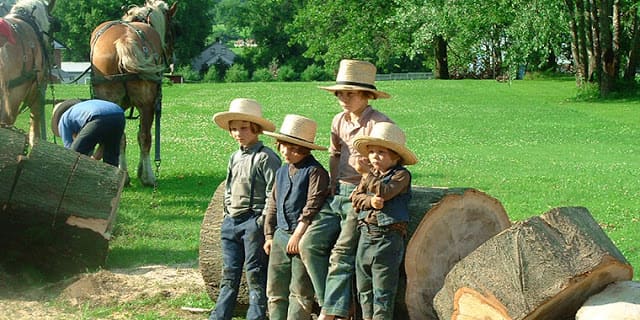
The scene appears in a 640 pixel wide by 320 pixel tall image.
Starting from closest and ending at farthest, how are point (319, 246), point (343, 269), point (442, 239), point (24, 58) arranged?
1. point (343, 269)
2. point (319, 246)
3. point (442, 239)
4. point (24, 58)

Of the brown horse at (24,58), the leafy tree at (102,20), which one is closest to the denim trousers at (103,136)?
the brown horse at (24,58)

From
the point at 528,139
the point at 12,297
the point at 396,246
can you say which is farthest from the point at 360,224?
the point at 528,139

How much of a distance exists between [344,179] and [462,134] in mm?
17880

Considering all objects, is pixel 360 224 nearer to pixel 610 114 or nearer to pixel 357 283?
pixel 357 283

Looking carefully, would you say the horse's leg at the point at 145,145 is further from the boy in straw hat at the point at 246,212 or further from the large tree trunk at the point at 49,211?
the boy in straw hat at the point at 246,212

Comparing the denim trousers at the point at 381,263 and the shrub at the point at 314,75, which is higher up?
the denim trousers at the point at 381,263

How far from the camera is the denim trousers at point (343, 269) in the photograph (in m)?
6.31

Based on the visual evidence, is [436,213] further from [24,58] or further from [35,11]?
[35,11]

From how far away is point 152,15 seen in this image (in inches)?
551

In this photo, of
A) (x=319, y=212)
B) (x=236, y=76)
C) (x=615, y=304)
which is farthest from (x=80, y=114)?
(x=236, y=76)

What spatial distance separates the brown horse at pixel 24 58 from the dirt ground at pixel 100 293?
130 inches

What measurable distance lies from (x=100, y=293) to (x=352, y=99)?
9.21ft

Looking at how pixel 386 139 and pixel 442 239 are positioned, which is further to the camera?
pixel 442 239

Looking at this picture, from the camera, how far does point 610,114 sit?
28500 mm
